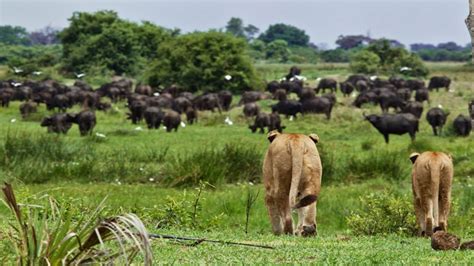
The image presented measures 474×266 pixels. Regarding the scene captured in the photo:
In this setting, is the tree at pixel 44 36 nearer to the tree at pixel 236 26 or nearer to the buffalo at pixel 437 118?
the tree at pixel 236 26

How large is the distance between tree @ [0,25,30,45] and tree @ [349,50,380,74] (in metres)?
78.9

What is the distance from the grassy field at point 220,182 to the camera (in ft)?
29.2

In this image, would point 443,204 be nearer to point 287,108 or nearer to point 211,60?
point 287,108

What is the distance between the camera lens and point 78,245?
623cm

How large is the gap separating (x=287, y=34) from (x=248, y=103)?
87.5 meters

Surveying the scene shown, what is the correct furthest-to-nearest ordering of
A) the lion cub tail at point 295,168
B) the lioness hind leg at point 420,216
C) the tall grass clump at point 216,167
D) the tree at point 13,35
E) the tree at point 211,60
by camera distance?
the tree at point 13,35 < the tree at point 211,60 < the tall grass clump at point 216,167 < the lioness hind leg at point 420,216 < the lion cub tail at point 295,168

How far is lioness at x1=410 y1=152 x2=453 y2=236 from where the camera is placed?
11500 millimetres

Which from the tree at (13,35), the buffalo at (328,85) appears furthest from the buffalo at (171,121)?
the tree at (13,35)

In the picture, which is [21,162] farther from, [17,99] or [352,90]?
[352,90]

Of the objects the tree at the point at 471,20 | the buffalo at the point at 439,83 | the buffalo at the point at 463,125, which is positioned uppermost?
the tree at the point at 471,20

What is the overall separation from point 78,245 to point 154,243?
3.03 m

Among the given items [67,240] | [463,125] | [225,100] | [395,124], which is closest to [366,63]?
[225,100]

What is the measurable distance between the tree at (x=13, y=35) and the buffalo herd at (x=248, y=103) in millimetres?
86604

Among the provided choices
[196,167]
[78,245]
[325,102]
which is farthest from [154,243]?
[325,102]
